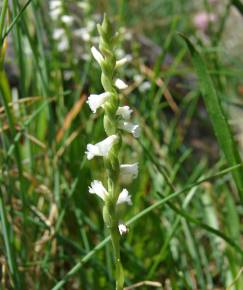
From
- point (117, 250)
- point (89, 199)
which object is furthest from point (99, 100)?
point (89, 199)

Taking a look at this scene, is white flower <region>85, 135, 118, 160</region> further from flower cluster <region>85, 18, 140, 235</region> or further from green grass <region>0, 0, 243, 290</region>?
green grass <region>0, 0, 243, 290</region>

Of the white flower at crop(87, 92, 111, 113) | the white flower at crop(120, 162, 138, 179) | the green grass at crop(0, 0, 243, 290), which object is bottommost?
the green grass at crop(0, 0, 243, 290)

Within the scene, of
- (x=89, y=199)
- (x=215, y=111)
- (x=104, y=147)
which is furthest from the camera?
(x=89, y=199)

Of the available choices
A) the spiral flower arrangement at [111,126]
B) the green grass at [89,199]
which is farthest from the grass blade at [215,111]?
the spiral flower arrangement at [111,126]

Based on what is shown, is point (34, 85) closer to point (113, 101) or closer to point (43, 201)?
point (43, 201)

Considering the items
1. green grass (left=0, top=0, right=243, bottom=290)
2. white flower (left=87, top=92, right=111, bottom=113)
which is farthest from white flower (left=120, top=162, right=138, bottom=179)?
green grass (left=0, top=0, right=243, bottom=290)

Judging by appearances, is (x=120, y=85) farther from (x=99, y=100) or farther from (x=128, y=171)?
(x=128, y=171)

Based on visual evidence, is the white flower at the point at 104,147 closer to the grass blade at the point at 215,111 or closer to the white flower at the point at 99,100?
the white flower at the point at 99,100

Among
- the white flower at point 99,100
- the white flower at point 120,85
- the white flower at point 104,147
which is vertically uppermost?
the white flower at point 120,85

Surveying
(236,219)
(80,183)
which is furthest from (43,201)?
(236,219)

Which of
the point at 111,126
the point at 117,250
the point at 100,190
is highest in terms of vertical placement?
the point at 111,126

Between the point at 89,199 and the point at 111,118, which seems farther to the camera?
the point at 89,199
